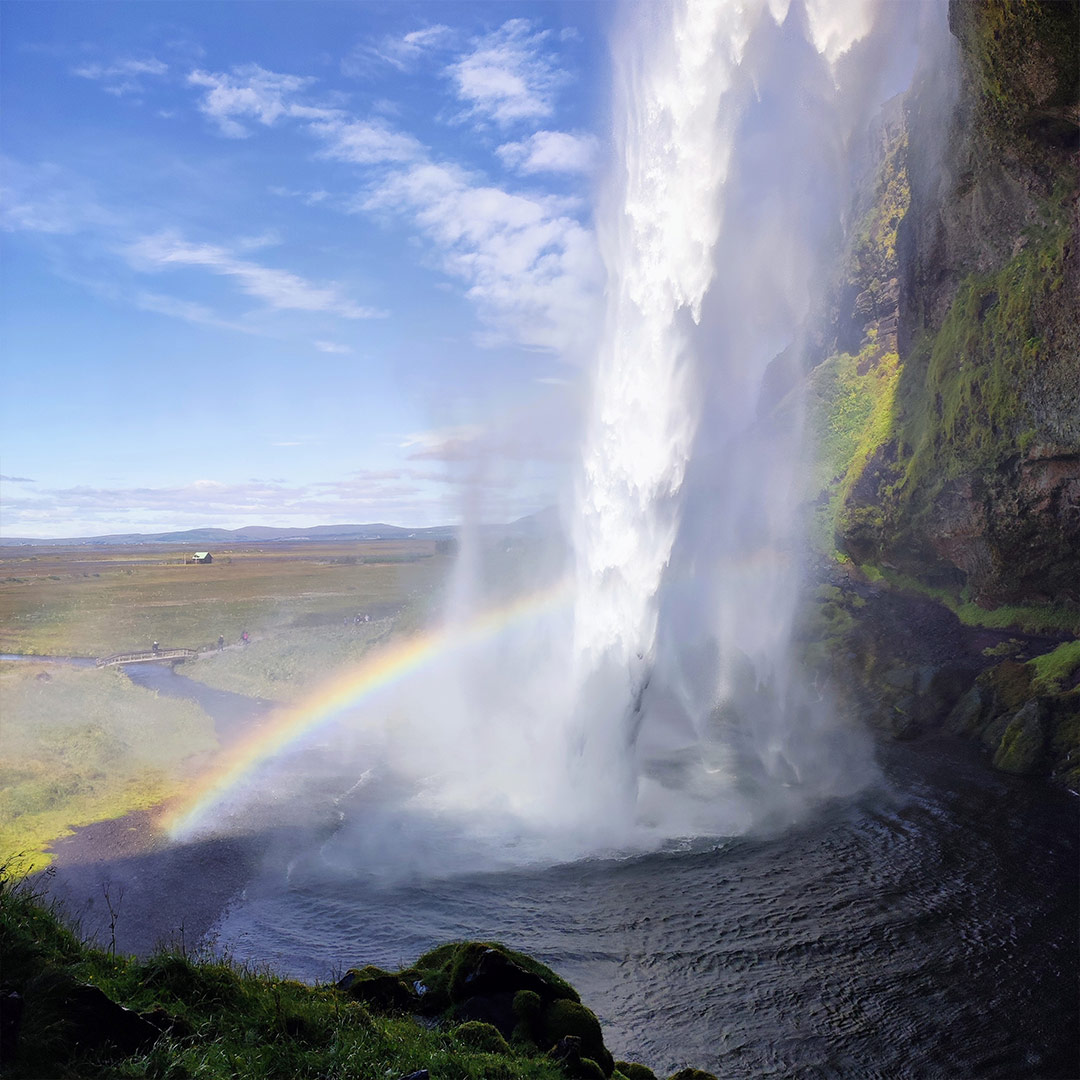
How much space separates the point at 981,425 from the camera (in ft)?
130

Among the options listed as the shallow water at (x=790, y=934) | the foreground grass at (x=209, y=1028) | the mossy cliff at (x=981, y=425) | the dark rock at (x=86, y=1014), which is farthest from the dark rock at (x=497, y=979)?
the mossy cliff at (x=981, y=425)

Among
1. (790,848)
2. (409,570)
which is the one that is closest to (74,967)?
(790,848)

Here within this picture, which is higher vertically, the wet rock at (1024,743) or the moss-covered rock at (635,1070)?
the wet rock at (1024,743)

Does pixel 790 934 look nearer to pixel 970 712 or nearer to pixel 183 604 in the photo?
pixel 970 712

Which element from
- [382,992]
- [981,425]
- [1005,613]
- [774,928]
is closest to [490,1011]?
[382,992]

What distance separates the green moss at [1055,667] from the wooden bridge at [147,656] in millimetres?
59757

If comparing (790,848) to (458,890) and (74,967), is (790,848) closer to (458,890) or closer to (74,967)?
(458,890)

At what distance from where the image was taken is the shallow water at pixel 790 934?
46.0ft

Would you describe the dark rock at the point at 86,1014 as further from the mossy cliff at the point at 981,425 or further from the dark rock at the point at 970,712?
the dark rock at the point at 970,712

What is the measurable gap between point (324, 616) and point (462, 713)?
161 ft

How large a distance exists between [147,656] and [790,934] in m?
62.6

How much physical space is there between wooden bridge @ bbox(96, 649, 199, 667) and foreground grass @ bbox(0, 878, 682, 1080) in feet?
195

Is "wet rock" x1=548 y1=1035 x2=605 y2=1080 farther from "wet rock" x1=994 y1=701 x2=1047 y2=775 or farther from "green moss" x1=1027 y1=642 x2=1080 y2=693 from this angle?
"green moss" x1=1027 y1=642 x2=1080 y2=693

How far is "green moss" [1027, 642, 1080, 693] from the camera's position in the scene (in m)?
32.2
